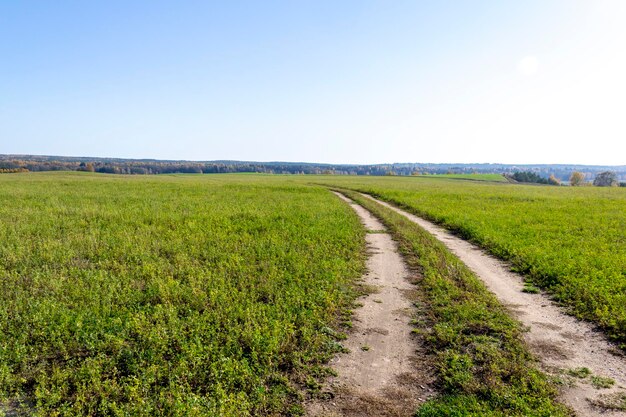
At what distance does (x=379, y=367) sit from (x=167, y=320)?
4876mm

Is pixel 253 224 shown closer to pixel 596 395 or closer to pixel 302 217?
pixel 302 217

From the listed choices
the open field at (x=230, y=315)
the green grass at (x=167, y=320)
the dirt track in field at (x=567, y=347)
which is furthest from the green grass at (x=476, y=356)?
the green grass at (x=167, y=320)

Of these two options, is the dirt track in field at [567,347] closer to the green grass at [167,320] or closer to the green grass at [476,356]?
the green grass at [476,356]

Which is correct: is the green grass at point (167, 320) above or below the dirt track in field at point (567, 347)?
above

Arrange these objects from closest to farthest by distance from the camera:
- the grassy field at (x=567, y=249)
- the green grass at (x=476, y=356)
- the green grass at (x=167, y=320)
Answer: the green grass at (x=476, y=356), the green grass at (x=167, y=320), the grassy field at (x=567, y=249)

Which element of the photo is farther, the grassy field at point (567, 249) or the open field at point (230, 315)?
the grassy field at point (567, 249)

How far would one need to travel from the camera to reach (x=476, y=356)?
23.7ft

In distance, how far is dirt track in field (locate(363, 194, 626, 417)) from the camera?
19.8 feet

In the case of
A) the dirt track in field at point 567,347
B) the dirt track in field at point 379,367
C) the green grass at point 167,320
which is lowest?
the dirt track in field at point 379,367

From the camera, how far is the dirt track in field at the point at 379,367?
5902 mm

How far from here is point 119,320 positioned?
26.6 ft

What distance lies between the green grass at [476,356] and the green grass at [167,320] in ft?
7.12

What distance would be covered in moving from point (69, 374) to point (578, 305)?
11.7 m

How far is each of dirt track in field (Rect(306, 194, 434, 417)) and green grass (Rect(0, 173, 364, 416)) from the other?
0.43m
